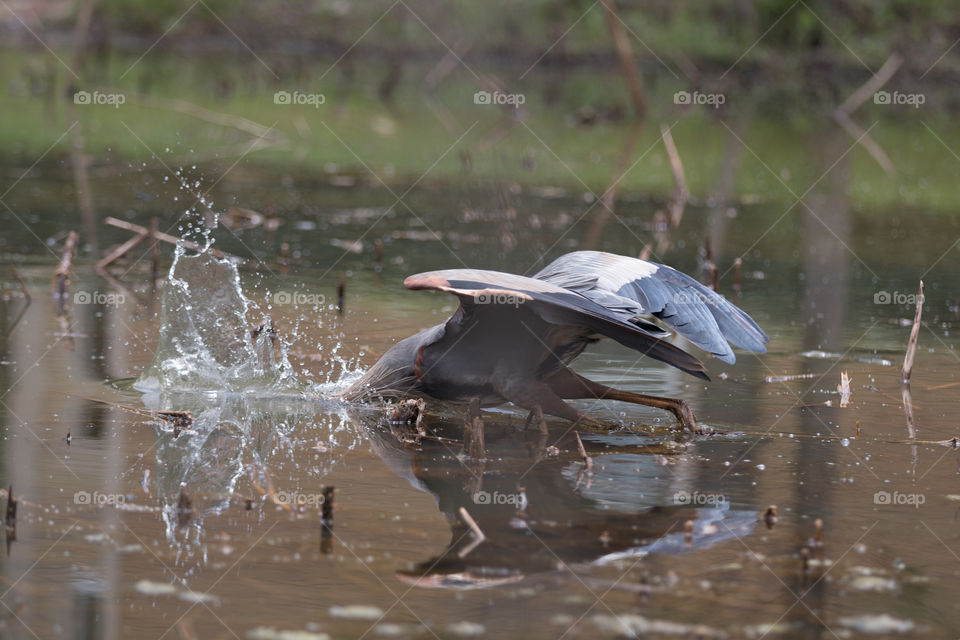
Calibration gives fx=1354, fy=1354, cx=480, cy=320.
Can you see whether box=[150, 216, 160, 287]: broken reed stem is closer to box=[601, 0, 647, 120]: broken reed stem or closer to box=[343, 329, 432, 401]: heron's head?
box=[343, 329, 432, 401]: heron's head

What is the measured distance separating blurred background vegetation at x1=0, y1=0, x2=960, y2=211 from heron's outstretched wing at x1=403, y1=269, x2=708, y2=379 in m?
8.65

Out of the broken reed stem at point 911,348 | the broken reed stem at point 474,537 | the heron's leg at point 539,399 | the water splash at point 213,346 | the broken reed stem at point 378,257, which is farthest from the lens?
the broken reed stem at point 378,257

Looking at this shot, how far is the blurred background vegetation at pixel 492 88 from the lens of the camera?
50.9ft

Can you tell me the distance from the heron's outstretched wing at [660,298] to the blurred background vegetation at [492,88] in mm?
8047

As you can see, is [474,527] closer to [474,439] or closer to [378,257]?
[474,439]

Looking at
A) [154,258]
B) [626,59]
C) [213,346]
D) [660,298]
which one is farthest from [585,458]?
[626,59]

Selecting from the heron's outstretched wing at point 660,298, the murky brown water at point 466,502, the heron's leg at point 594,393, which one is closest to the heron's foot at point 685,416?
the heron's leg at point 594,393

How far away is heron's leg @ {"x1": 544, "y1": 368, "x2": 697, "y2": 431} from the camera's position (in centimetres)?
579

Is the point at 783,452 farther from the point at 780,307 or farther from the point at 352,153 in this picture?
the point at 352,153

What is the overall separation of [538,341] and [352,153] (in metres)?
11.3

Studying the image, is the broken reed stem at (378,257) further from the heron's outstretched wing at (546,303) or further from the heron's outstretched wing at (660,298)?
the heron's outstretched wing at (546,303)

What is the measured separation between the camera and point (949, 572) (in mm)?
4238

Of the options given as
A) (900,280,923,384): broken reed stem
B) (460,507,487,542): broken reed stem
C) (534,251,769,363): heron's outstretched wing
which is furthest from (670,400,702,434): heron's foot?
(460,507,487,542): broken reed stem

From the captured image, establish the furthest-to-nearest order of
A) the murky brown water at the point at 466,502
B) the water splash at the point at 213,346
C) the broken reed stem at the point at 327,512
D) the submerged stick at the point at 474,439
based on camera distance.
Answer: the water splash at the point at 213,346, the submerged stick at the point at 474,439, the broken reed stem at the point at 327,512, the murky brown water at the point at 466,502
